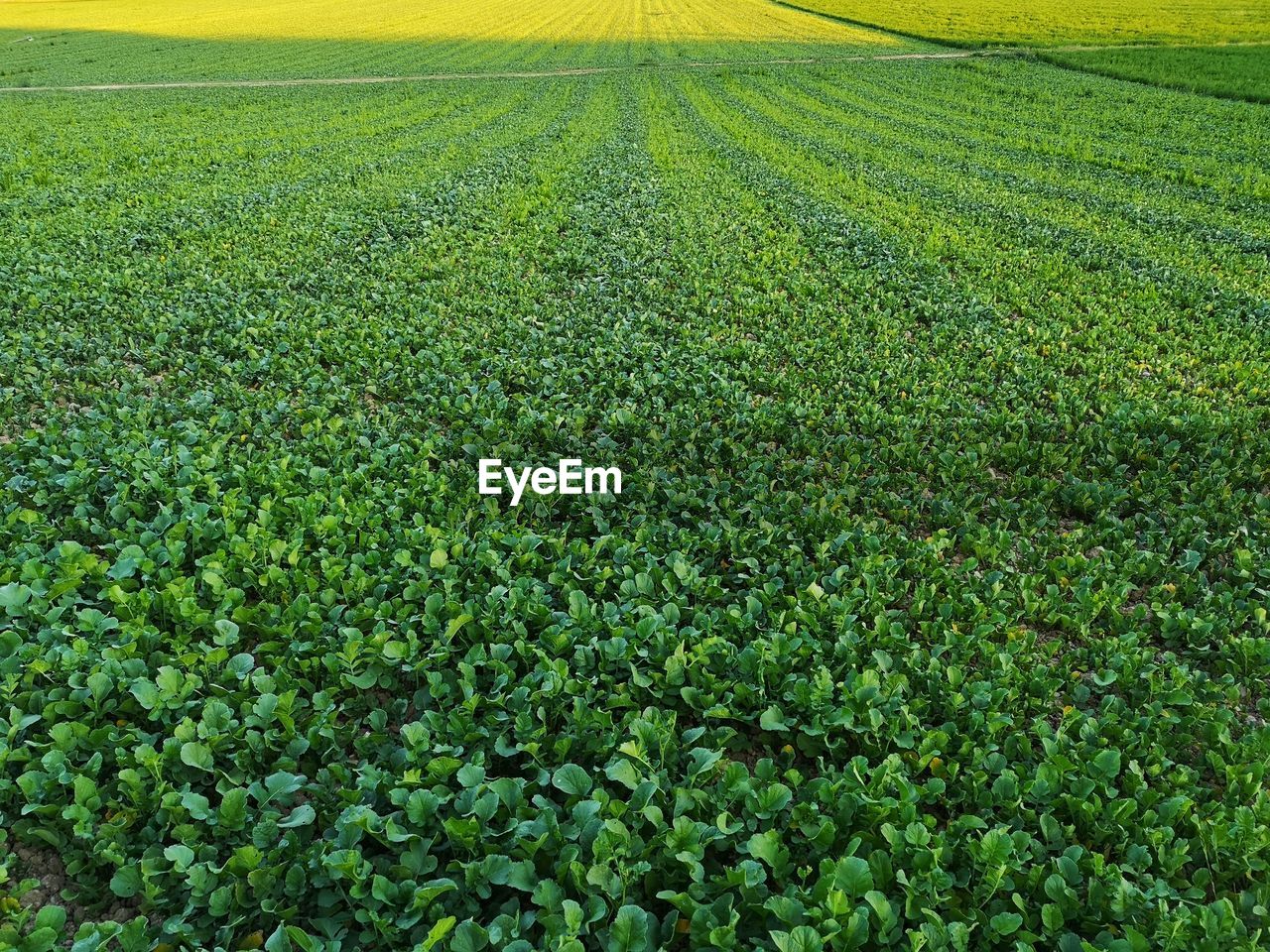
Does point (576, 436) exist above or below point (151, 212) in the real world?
below

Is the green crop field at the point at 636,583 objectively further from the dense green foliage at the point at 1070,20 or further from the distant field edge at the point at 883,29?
the dense green foliage at the point at 1070,20

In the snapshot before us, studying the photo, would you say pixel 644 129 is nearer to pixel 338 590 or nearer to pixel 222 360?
pixel 222 360

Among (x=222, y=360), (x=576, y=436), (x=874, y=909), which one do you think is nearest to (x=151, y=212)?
(x=222, y=360)

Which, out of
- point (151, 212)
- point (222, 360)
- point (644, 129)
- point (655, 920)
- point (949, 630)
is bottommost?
point (655, 920)

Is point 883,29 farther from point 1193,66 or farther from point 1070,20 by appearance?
point 1193,66

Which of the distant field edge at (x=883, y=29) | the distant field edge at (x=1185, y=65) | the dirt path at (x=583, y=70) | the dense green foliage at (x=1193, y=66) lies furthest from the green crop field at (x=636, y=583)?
the distant field edge at (x=883, y=29)

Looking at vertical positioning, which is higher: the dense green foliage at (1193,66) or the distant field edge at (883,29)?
the distant field edge at (883,29)
